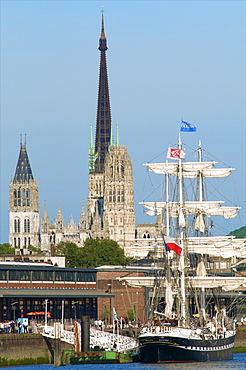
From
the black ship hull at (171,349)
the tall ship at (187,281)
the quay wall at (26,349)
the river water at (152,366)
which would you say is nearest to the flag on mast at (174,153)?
the tall ship at (187,281)

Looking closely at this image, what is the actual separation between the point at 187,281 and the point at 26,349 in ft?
69.9

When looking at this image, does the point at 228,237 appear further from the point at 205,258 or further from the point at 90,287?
the point at 90,287

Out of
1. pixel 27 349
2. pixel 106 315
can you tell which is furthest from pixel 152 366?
pixel 106 315

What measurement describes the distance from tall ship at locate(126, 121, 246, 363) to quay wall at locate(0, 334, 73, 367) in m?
7.40

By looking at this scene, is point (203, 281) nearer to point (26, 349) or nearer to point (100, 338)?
point (100, 338)

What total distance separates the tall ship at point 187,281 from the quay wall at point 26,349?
7401 millimetres

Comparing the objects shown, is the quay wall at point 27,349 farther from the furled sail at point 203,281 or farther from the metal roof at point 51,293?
the furled sail at point 203,281

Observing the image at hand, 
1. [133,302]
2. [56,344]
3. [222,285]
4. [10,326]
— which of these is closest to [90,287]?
[133,302]

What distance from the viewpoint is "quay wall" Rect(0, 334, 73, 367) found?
89.2 metres

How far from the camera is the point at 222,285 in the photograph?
11662cm

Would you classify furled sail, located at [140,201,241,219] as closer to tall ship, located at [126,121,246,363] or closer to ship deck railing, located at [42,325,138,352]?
tall ship, located at [126,121,246,363]

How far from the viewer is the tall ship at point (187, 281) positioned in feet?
307

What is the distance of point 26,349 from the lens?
3590 inches

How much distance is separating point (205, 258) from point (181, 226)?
15.4m
